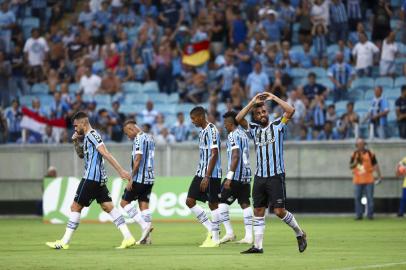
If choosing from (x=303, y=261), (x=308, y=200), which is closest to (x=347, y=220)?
(x=308, y=200)

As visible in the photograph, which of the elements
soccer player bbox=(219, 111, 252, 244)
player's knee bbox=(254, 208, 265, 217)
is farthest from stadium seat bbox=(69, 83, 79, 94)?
player's knee bbox=(254, 208, 265, 217)

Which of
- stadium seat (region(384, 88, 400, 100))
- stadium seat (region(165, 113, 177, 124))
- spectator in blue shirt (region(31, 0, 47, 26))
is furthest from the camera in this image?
spectator in blue shirt (region(31, 0, 47, 26))

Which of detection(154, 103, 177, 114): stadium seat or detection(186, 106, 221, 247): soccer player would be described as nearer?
detection(186, 106, 221, 247): soccer player

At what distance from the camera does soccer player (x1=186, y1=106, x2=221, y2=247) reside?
19.0 meters

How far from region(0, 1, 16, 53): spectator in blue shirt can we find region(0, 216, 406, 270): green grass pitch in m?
10.8

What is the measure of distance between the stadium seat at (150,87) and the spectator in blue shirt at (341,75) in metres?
5.71

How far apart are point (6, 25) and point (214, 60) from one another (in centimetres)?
784

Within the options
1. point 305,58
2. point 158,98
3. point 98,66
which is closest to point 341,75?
point 305,58

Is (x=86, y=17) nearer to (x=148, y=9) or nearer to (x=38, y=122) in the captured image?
(x=148, y=9)

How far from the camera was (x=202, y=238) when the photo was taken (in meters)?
21.8

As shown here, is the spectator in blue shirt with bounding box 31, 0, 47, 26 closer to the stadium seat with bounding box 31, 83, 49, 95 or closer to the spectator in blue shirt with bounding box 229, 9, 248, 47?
the stadium seat with bounding box 31, 83, 49, 95

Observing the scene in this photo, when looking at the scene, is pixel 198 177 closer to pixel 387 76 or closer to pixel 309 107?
pixel 309 107

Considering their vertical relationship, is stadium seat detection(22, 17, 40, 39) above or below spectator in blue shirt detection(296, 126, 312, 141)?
above

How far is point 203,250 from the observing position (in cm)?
1795
